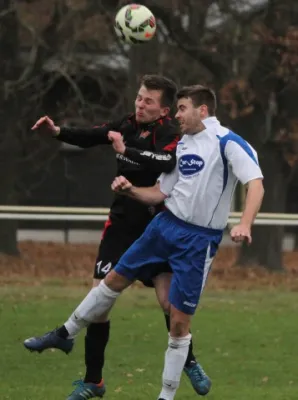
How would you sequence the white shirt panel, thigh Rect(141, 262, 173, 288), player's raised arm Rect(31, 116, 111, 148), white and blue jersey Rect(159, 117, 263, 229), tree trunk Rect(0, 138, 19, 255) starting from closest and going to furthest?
1. the white shirt panel
2. white and blue jersey Rect(159, 117, 263, 229)
3. thigh Rect(141, 262, 173, 288)
4. player's raised arm Rect(31, 116, 111, 148)
5. tree trunk Rect(0, 138, 19, 255)

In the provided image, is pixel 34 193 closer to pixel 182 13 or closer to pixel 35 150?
pixel 35 150

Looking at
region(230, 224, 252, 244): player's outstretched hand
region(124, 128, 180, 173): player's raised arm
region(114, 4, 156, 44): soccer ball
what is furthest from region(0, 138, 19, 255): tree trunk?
region(230, 224, 252, 244): player's outstretched hand

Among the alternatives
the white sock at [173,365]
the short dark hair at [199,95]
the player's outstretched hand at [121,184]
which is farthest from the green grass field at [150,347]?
the short dark hair at [199,95]

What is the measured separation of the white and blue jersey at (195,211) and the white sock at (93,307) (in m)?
0.21

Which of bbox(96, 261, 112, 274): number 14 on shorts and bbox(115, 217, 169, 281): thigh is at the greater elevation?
bbox(115, 217, 169, 281): thigh

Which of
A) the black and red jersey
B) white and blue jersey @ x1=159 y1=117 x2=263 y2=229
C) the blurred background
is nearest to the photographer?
white and blue jersey @ x1=159 y1=117 x2=263 y2=229

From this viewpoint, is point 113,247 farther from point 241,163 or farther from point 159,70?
point 159,70

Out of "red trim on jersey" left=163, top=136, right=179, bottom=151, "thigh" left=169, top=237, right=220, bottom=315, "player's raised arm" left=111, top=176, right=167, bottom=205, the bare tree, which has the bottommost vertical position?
the bare tree

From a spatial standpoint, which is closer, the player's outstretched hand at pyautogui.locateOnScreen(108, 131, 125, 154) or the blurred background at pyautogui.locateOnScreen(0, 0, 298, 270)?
the player's outstretched hand at pyautogui.locateOnScreen(108, 131, 125, 154)

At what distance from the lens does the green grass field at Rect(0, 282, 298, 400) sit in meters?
9.39

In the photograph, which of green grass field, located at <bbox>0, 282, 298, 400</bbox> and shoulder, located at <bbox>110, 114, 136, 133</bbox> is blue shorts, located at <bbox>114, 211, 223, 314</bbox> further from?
green grass field, located at <bbox>0, 282, 298, 400</bbox>

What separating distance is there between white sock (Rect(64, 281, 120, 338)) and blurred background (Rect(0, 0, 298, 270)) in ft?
37.9

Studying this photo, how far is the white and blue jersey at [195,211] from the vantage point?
24.5 feet

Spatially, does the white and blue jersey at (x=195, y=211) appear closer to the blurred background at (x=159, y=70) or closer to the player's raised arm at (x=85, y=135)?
the player's raised arm at (x=85, y=135)
